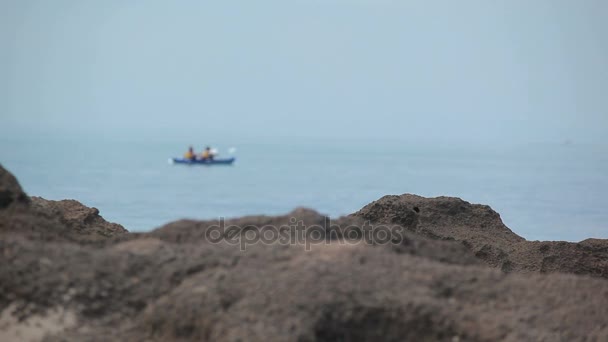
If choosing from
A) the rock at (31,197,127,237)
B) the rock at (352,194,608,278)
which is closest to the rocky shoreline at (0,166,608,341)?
the rock at (31,197,127,237)

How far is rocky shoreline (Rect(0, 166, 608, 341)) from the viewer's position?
160 inches

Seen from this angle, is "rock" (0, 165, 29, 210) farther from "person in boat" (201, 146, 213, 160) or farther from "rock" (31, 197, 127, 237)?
"person in boat" (201, 146, 213, 160)

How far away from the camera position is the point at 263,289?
13.5ft

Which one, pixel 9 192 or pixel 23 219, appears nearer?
pixel 23 219

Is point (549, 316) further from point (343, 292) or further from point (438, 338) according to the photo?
point (343, 292)

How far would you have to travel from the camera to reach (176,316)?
4.10 metres

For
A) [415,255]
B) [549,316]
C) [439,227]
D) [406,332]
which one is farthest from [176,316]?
[439,227]

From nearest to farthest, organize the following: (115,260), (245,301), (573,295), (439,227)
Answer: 1. (245,301)
2. (115,260)
3. (573,295)
4. (439,227)

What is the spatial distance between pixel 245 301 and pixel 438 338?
97cm
